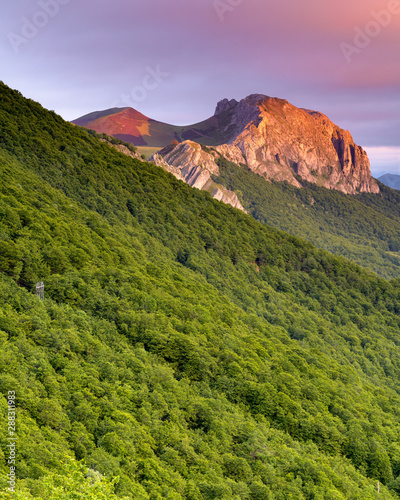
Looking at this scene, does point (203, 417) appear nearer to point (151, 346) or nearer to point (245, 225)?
point (151, 346)

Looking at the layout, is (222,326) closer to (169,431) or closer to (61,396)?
(169,431)

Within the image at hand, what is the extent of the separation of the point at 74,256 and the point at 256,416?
1347 inches

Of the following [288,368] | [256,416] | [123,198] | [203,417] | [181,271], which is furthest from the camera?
[123,198]

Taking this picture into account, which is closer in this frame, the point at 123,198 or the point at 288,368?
the point at 288,368

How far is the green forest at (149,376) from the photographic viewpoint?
1288 inches

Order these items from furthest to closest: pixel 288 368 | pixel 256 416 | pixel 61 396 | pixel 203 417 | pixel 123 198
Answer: pixel 123 198 → pixel 288 368 → pixel 256 416 → pixel 203 417 → pixel 61 396

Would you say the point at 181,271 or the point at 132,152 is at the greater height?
the point at 132,152

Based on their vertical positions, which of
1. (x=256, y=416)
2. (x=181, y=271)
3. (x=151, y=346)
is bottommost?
(x=256, y=416)

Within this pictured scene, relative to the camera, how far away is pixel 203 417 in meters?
46.9

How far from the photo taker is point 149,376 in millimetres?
47531

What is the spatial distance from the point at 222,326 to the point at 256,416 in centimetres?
2096

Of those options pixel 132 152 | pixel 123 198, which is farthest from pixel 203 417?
pixel 132 152

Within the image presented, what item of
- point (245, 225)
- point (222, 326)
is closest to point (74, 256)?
point (222, 326)

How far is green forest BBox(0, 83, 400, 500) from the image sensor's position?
107ft
